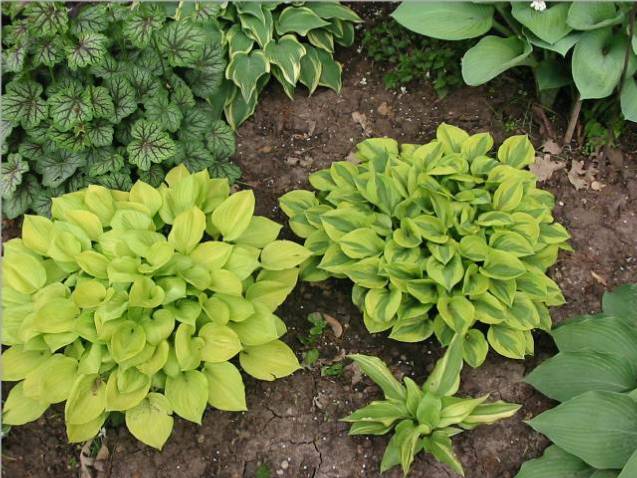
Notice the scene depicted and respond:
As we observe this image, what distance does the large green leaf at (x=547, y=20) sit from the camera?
3.53 m

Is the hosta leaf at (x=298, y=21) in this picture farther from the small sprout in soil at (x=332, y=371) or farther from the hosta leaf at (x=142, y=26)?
the small sprout in soil at (x=332, y=371)

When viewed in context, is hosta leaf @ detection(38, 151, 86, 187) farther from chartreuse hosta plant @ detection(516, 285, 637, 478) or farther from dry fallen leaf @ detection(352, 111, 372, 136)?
chartreuse hosta plant @ detection(516, 285, 637, 478)

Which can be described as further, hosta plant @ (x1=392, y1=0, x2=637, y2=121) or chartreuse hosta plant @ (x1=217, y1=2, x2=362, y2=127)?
chartreuse hosta plant @ (x1=217, y1=2, x2=362, y2=127)

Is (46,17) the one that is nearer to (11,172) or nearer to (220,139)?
(11,172)

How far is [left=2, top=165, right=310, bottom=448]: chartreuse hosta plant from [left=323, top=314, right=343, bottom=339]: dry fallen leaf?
0.34 m

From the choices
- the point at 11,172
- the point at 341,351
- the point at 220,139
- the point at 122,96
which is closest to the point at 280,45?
the point at 220,139

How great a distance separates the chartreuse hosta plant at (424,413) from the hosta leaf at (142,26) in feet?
5.56

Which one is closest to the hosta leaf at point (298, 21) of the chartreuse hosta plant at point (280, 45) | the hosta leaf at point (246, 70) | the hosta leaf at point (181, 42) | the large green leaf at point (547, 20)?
the chartreuse hosta plant at point (280, 45)

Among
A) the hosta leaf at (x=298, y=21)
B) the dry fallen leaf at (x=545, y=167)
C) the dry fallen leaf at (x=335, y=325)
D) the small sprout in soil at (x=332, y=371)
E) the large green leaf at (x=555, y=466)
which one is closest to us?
the large green leaf at (x=555, y=466)

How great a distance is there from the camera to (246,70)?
12.9 feet

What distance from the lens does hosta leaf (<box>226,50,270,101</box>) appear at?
393cm

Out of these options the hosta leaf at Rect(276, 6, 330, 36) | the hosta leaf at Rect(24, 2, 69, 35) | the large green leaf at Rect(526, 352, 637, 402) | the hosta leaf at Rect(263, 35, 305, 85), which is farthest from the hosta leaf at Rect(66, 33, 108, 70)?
the large green leaf at Rect(526, 352, 637, 402)

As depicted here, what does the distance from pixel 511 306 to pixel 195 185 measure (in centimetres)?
158

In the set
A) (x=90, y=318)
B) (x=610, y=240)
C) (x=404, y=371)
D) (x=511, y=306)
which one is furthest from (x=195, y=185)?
(x=610, y=240)
